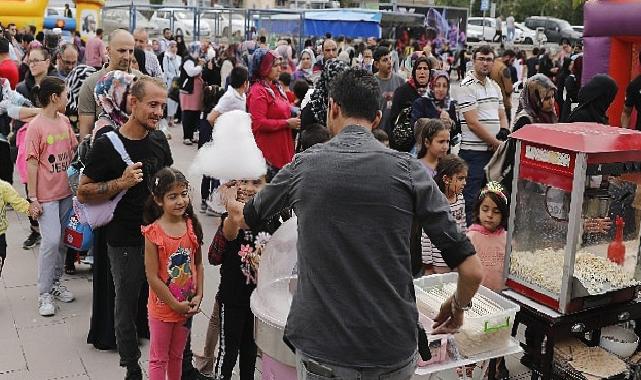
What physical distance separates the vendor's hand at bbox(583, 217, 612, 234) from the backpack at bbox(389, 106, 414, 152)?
2306 millimetres

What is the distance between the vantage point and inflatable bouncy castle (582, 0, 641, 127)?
26.7 ft

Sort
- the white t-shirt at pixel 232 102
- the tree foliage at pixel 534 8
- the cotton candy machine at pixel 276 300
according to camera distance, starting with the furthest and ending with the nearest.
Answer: the tree foliage at pixel 534 8 → the white t-shirt at pixel 232 102 → the cotton candy machine at pixel 276 300

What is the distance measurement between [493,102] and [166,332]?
387cm

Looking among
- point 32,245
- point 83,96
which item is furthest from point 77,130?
point 32,245

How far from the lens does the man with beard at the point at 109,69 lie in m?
4.87

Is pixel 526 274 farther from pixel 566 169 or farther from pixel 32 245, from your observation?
Answer: pixel 32 245

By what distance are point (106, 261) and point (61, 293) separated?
1.16m

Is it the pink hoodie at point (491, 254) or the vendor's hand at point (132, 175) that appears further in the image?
the pink hoodie at point (491, 254)

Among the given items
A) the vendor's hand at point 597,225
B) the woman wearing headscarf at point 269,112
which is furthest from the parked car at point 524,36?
the vendor's hand at point 597,225

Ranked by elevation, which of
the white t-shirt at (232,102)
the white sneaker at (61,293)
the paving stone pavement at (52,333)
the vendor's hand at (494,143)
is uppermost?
the white t-shirt at (232,102)

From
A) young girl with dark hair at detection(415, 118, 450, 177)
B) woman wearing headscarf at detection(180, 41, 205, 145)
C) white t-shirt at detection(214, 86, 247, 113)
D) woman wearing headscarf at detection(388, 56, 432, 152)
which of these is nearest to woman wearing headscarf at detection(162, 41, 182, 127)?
woman wearing headscarf at detection(180, 41, 205, 145)

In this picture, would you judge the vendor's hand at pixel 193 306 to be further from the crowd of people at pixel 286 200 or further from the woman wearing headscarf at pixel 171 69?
the woman wearing headscarf at pixel 171 69

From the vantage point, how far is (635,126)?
7609 mm

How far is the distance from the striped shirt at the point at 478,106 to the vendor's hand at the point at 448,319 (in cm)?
376
